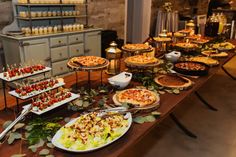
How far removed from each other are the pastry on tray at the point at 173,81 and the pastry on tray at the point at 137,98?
0.93 feet

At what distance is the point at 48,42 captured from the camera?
3.51 meters

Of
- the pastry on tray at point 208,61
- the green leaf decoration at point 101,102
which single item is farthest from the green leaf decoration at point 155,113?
the pastry on tray at point 208,61

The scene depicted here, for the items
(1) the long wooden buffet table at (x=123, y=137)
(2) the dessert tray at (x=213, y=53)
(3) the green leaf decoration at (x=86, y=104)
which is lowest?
(1) the long wooden buffet table at (x=123, y=137)

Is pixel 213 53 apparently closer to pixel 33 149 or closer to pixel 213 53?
pixel 213 53

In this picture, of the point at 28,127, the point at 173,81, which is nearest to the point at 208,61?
the point at 173,81

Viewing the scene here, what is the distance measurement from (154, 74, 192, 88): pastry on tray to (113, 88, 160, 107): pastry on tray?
0.28 metres

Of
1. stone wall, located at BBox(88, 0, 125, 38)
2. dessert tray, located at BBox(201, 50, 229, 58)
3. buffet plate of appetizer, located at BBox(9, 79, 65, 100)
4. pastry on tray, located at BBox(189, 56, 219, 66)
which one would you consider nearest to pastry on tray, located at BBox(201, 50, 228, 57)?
dessert tray, located at BBox(201, 50, 229, 58)

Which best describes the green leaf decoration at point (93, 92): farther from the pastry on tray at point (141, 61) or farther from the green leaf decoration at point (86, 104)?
the pastry on tray at point (141, 61)

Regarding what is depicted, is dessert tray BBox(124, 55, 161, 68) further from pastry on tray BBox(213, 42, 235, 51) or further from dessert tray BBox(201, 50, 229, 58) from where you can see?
pastry on tray BBox(213, 42, 235, 51)

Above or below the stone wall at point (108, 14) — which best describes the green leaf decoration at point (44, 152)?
below

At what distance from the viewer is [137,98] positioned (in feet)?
4.77

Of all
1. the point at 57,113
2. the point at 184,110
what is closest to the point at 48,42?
the point at 184,110

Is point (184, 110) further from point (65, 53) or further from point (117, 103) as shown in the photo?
point (65, 53)

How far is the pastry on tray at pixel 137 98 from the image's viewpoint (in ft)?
4.60
